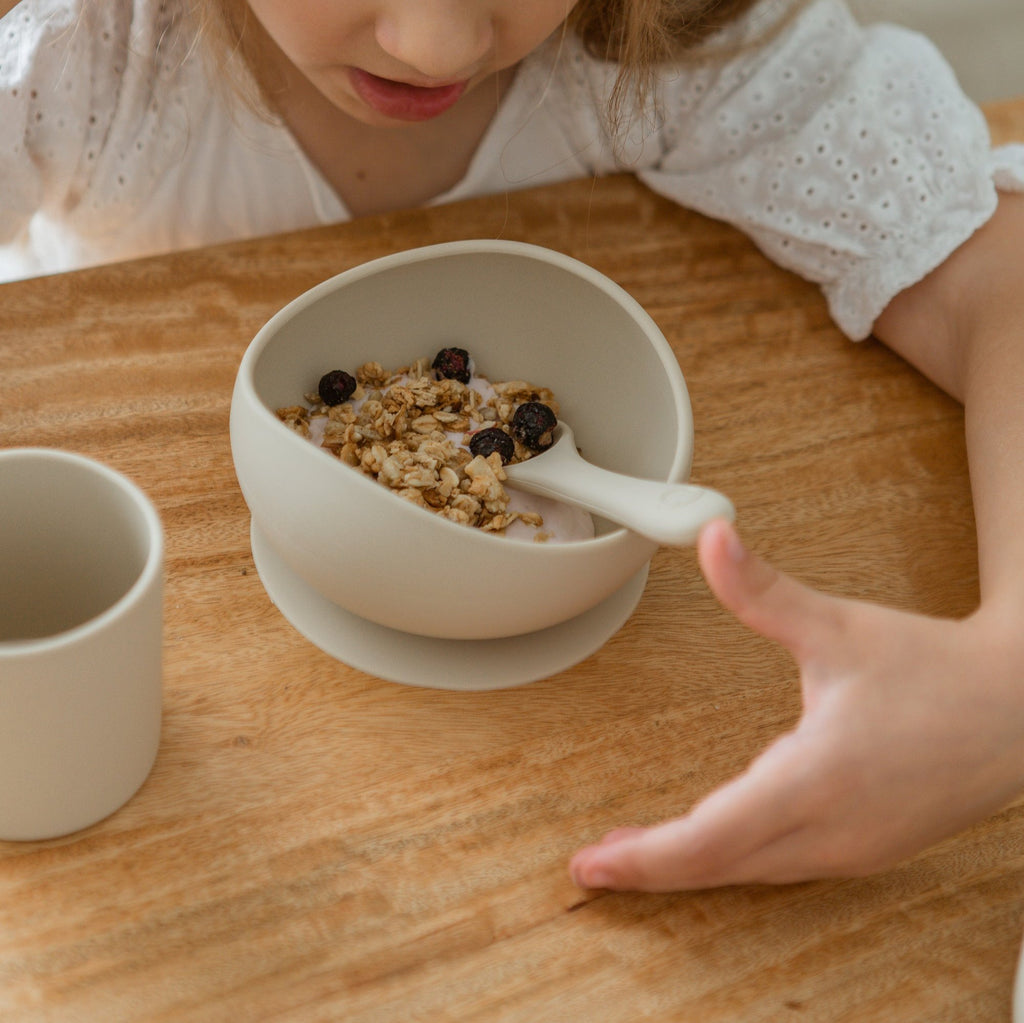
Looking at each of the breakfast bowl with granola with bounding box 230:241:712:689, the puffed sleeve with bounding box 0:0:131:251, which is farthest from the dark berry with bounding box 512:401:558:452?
the puffed sleeve with bounding box 0:0:131:251

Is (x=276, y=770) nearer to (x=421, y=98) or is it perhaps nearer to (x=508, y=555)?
(x=508, y=555)

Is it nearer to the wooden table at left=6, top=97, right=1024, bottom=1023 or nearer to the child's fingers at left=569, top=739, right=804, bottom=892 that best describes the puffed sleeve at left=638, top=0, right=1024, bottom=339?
the wooden table at left=6, top=97, right=1024, bottom=1023

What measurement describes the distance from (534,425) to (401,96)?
0.81 feet

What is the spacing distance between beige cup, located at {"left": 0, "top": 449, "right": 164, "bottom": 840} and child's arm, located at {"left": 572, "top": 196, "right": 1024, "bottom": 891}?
0.18 meters

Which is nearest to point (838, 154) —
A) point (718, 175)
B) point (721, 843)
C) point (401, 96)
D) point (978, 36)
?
point (718, 175)

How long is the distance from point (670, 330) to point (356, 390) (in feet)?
0.75

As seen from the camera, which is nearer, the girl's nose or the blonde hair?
the girl's nose

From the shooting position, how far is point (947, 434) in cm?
66

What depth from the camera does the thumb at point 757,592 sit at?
39cm

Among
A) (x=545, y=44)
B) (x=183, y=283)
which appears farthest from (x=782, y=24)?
(x=183, y=283)

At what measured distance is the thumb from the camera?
39cm

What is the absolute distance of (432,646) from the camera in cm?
50

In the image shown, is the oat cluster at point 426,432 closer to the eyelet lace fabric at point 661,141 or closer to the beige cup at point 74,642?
the beige cup at point 74,642

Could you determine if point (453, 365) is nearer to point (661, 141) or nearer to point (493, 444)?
point (493, 444)
